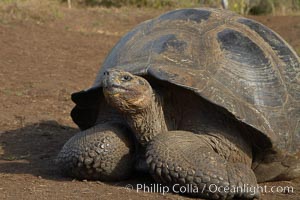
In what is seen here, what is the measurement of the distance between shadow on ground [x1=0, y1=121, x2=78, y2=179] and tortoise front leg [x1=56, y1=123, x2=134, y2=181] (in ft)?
0.81

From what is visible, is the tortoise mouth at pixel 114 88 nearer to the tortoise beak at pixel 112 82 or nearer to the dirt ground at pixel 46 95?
the tortoise beak at pixel 112 82

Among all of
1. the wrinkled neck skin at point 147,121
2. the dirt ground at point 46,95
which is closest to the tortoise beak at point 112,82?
the wrinkled neck skin at point 147,121

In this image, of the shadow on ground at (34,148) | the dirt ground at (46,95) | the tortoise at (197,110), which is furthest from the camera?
the shadow on ground at (34,148)

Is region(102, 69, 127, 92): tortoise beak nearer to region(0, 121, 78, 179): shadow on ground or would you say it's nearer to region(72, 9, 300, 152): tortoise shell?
region(72, 9, 300, 152): tortoise shell

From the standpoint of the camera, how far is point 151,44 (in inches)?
193

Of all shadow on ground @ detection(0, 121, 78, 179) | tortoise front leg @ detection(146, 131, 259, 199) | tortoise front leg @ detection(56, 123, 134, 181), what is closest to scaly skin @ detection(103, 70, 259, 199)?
tortoise front leg @ detection(146, 131, 259, 199)

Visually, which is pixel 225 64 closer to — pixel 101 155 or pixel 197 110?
pixel 197 110

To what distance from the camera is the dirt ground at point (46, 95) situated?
4512mm

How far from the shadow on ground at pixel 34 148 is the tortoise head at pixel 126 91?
0.79m

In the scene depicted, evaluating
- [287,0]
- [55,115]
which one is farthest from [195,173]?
[287,0]

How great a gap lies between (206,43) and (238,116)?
24.0 inches

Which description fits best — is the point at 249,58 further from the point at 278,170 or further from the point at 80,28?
the point at 80,28

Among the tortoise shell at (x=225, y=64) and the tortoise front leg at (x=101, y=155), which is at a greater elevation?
the tortoise shell at (x=225, y=64)

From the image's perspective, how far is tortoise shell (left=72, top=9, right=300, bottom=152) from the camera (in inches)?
181
